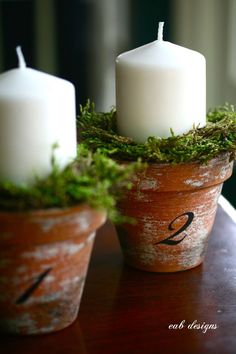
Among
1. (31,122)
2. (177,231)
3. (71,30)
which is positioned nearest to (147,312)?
(177,231)

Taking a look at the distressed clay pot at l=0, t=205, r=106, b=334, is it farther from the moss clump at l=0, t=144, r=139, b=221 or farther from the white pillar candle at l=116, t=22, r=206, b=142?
the white pillar candle at l=116, t=22, r=206, b=142

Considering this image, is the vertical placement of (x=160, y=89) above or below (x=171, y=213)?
above

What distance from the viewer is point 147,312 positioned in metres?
0.76

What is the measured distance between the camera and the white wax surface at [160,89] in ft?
2.70

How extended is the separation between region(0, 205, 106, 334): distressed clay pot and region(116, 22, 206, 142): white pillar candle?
202 mm

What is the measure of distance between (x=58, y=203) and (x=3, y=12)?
2007 millimetres

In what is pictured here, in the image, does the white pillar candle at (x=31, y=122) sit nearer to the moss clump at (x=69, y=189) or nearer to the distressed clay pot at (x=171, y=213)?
the moss clump at (x=69, y=189)

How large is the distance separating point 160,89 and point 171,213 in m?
0.15

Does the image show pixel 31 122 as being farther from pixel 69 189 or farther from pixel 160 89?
pixel 160 89

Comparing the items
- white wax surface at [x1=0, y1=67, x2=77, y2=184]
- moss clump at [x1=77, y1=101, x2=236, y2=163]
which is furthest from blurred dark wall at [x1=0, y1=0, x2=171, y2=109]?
white wax surface at [x1=0, y1=67, x2=77, y2=184]

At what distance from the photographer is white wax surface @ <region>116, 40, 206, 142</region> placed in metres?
0.82

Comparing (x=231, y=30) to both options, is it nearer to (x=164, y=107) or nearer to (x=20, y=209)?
(x=164, y=107)

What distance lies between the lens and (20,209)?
0.63m

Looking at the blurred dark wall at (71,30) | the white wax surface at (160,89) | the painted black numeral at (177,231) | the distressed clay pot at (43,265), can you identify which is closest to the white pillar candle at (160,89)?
the white wax surface at (160,89)
